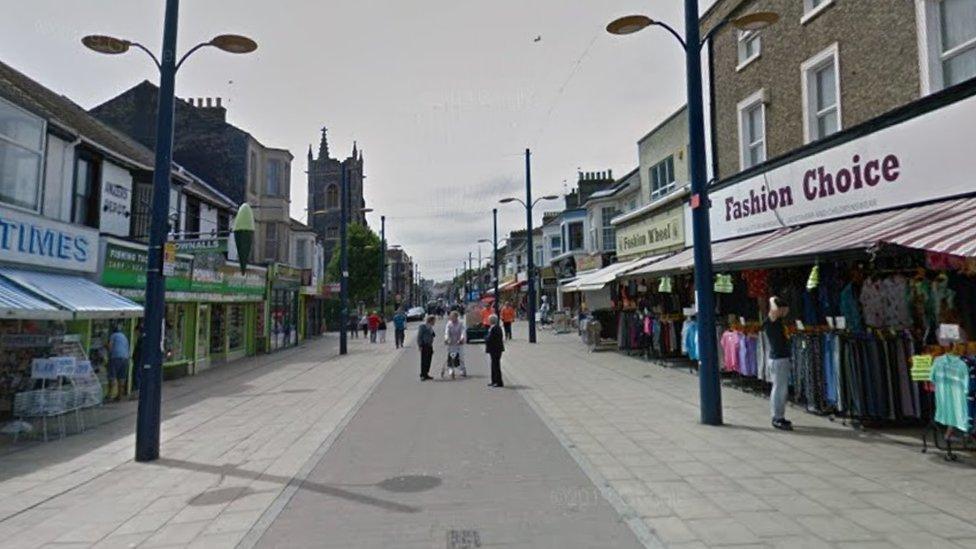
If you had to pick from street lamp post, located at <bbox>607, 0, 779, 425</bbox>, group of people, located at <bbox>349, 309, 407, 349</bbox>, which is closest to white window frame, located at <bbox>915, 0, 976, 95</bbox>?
street lamp post, located at <bbox>607, 0, 779, 425</bbox>

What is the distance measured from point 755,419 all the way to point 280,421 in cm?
730

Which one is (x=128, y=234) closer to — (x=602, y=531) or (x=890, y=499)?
(x=602, y=531)

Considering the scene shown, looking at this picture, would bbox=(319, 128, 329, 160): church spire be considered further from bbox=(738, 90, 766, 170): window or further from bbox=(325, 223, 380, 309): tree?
bbox=(738, 90, 766, 170): window

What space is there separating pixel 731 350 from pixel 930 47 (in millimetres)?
5771

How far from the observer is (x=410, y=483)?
605cm

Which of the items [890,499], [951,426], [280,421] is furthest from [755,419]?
[280,421]

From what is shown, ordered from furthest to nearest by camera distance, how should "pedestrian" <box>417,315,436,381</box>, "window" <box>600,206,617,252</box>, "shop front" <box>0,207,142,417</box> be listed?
"window" <box>600,206,617,252</box>
"pedestrian" <box>417,315,436,381</box>
"shop front" <box>0,207,142,417</box>

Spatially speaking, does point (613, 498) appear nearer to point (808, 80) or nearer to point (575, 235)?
point (808, 80)

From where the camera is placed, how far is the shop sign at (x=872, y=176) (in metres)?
8.21

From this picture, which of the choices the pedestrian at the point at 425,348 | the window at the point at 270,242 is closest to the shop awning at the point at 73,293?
the pedestrian at the point at 425,348

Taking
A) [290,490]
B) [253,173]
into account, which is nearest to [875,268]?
[290,490]

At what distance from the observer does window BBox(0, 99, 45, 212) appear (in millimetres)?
10797

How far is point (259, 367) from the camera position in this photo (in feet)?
64.2

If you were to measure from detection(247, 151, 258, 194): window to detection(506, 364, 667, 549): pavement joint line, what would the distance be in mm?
23827
